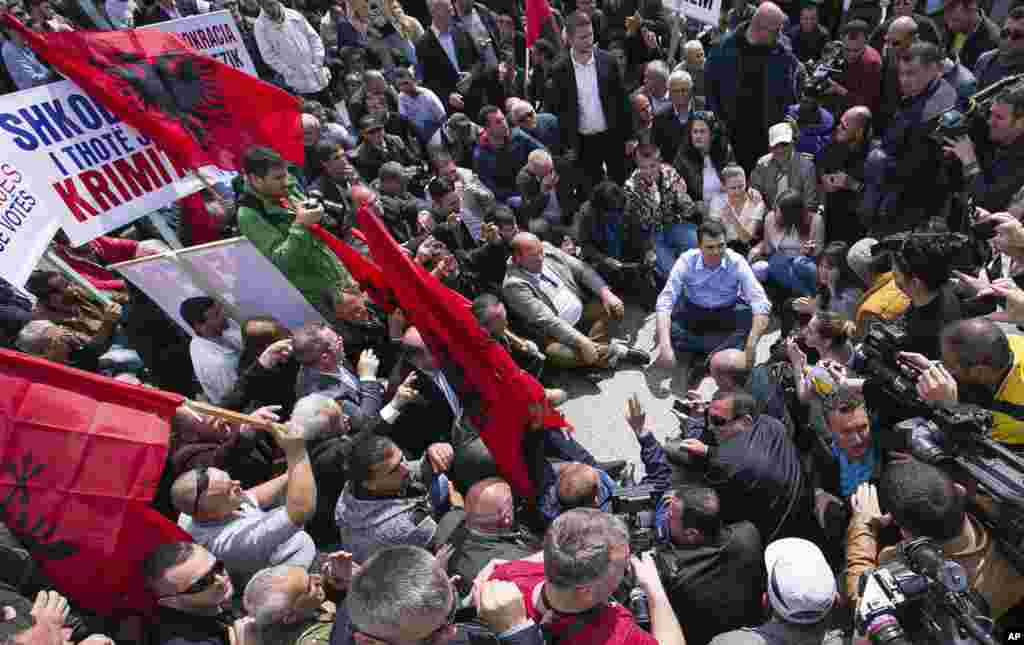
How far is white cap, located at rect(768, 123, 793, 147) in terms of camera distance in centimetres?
584

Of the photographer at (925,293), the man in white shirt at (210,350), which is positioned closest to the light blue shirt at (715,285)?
the photographer at (925,293)

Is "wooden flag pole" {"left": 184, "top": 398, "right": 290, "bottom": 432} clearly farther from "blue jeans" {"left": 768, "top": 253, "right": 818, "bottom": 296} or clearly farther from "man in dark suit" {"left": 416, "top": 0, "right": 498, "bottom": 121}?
"man in dark suit" {"left": 416, "top": 0, "right": 498, "bottom": 121}

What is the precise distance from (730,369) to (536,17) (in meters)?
5.20

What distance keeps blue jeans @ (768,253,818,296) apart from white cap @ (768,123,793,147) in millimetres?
986

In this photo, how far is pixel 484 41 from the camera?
848cm

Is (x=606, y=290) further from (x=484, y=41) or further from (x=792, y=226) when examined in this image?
(x=484, y=41)

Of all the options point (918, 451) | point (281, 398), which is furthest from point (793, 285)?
point (281, 398)

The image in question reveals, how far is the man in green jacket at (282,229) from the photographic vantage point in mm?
4504

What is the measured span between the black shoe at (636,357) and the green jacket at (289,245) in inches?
91.5

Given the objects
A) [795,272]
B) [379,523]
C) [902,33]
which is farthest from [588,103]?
[379,523]

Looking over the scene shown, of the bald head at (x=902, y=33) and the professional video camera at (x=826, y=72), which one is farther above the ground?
the bald head at (x=902, y=33)

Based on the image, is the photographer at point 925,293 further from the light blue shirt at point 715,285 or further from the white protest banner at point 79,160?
the white protest banner at point 79,160

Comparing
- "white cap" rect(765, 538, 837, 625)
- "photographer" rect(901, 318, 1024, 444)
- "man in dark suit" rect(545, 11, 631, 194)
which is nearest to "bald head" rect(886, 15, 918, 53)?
"man in dark suit" rect(545, 11, 631, 194)

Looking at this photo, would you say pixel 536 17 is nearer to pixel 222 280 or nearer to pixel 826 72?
pixel 826 72
